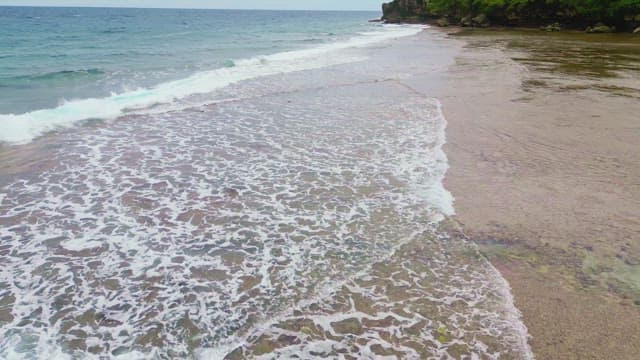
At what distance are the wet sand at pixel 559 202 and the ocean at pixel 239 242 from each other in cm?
30

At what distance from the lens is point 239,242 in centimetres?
521

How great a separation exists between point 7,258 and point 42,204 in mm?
1462

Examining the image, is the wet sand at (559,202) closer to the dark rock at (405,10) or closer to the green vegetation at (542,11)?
the green vegetation at (542,11)

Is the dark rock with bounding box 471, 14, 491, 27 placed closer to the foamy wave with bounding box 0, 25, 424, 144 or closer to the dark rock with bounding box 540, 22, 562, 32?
the dark rock with bounding box 540, 22, 562, 32

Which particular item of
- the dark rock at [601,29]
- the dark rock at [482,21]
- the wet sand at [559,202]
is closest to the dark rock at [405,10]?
the dark rock at [482,21]

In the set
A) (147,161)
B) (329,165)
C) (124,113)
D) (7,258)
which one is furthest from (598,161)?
(124,113)

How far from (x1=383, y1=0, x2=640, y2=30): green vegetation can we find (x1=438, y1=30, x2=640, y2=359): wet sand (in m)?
38.8

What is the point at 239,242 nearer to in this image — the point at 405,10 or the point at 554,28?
the point at 554,28

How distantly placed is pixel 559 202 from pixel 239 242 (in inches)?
167

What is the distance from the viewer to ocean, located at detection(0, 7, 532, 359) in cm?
371

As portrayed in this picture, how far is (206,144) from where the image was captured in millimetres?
8992

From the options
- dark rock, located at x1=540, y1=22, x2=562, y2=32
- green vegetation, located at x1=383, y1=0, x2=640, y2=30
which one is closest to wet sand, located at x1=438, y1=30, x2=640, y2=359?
green vegetation, located at x1=383, y1=0, x2=640, y2=30

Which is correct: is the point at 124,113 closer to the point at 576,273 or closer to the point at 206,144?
the point at 206,144

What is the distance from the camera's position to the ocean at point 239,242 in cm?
371
